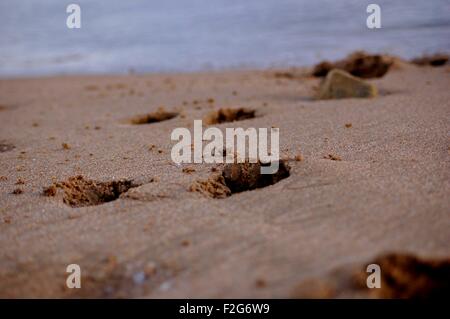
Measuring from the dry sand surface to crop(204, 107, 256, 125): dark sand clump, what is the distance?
3.1 inches

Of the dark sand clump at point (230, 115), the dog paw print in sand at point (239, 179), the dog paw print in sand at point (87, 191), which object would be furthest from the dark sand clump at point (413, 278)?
the dark sand clump at point (230, 115)

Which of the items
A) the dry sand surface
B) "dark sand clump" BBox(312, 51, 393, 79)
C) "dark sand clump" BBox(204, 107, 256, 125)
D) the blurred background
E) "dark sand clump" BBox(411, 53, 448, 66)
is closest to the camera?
the dry sand surface

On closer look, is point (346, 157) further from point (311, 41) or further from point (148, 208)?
point (311, 41)

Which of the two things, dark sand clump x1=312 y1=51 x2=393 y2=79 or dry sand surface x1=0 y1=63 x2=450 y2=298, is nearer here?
dry sand surface x1=0 y1=63 x2=450 y2=298

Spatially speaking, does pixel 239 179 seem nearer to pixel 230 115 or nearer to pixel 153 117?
pixel 230 115

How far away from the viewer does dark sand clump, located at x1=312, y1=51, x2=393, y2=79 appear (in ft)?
19.4

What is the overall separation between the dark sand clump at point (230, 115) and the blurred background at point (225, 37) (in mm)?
2910

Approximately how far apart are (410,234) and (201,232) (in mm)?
867

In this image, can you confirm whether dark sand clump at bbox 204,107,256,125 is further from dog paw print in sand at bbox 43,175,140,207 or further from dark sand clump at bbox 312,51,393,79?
dark sand clump at bbox 312,51,393,79

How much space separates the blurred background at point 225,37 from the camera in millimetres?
7836

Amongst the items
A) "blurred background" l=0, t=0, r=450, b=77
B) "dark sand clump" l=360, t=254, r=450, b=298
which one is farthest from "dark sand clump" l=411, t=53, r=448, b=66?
"dark sand clump" l=360, t=254, r=450, b=298

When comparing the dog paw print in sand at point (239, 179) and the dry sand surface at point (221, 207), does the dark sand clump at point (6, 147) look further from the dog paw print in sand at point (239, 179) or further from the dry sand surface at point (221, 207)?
the dog paw print in sand at point (239, 179)

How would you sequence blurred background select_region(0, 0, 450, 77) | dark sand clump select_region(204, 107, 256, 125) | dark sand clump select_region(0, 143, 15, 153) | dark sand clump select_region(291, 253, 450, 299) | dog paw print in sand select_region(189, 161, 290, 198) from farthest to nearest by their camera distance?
blurred background select_region(0, 0, 450, 77), dark sand clump select_region(204, 107, 256, 125), dark sand clump select_region(0, 143, 15, 153), dog paw print in sand select_region(189, 161, 290, 198), dark sand clump select_region(291, 253, 450, 299)
